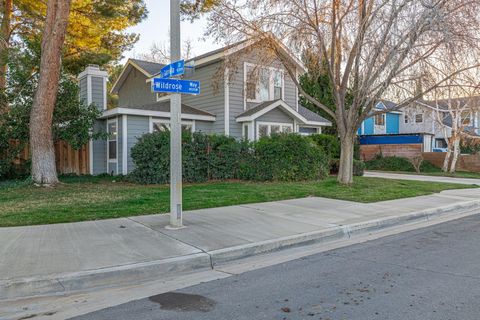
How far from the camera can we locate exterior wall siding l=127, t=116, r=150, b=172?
54.3 feet

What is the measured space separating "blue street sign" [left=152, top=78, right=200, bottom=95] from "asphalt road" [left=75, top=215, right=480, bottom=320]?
3.54m

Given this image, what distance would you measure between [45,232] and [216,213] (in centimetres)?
359

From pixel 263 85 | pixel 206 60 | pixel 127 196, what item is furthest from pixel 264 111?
pixel 127 196

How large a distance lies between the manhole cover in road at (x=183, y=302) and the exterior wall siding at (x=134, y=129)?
41.1 feet

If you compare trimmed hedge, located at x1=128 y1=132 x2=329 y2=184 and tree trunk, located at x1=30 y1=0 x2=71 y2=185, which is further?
trimmed hedge, located at x1=128 y1=132 x2=329 y2=184

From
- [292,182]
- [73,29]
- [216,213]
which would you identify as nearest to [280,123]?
[292,182]

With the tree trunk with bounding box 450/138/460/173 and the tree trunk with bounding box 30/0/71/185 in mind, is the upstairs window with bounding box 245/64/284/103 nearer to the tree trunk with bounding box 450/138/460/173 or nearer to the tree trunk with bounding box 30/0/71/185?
the tree trunk with bounding box 30/0/71/185

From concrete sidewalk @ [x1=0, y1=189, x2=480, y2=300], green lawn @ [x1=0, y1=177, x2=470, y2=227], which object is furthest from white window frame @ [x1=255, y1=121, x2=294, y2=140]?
concrete sidewalk @ [x1=0, y1=189, x2=480, y2=300]

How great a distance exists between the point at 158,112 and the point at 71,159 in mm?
4500

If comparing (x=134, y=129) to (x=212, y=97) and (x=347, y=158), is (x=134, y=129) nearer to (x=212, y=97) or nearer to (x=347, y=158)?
(x=212, y=97)

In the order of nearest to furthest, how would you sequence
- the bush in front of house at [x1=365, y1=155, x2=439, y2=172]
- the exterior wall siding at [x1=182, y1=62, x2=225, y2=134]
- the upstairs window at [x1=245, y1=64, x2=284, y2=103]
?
the upstairs window at [x1=245, y1=64, x2=284, y2=103] → the exterior wall siding at [x1=182, y1=62, x2=225, y2=134] → the bush in front of house at [x1=365, y1=155, x2=439, y2=172]

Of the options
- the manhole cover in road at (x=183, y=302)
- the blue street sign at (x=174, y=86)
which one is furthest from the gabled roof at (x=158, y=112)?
the manhole cover in road at (x=183, y=302)

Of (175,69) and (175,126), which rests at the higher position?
(175,69)

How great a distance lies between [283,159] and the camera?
15609 millimetres
